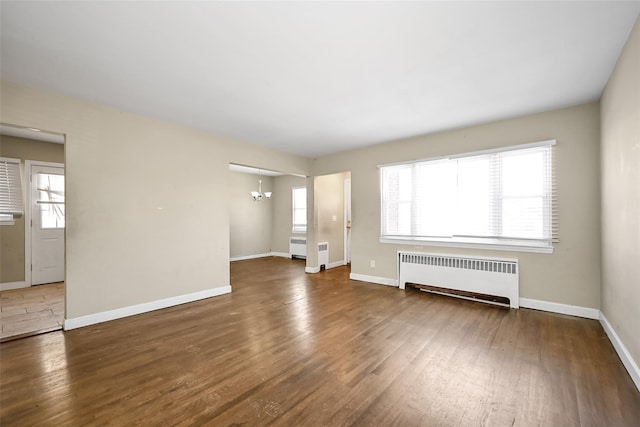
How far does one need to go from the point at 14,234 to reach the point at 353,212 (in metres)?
6.46

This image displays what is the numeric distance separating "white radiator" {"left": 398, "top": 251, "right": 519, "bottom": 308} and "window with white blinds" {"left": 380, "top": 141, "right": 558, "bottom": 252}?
0.30 metres

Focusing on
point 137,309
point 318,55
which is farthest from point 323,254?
point 318,55

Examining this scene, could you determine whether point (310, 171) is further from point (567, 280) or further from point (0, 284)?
point (0, 284)

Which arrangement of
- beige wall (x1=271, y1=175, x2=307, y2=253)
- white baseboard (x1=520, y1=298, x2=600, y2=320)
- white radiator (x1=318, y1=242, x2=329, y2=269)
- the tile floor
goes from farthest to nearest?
beige wall (x1=271, y1=175, x2=307, y2=253), white radiator (x1=318, y1=242, x2=329, y2=269), white baseboard (x1=520, y1=298, x2=600, y2=320), the tile floor

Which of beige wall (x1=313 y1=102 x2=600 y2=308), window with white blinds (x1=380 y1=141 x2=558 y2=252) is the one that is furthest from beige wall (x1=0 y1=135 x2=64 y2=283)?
beige wall (x1=313 y1=102 x2=600 y2=308)

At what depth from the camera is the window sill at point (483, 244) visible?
372cm

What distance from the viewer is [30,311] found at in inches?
148

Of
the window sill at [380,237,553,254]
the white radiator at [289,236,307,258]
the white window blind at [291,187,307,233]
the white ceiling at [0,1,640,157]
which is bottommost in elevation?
the white radiator at [289,236,307,258]

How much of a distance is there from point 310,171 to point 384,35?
173 inches

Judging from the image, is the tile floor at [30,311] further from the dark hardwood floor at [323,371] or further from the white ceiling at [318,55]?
the white ceiling at [318,55]

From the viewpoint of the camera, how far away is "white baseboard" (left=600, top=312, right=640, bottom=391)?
2084 mm

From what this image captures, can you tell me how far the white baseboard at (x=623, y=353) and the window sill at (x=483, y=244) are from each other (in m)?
0.99

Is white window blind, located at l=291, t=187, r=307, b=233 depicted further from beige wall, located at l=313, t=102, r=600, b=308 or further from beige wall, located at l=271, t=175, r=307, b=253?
beige wall, located at l=313, t=102, r=600, b=308

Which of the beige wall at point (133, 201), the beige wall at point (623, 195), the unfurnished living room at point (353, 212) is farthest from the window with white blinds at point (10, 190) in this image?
the beige wall at point (623, 195)
